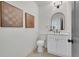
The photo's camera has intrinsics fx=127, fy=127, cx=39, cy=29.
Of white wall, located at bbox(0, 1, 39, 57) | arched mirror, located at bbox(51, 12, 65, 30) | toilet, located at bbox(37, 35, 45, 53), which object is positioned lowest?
toilet, located at bbox(37, 35, 45, 53)

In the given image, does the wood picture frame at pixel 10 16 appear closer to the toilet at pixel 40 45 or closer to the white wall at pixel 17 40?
the white wall at pixel 17 40

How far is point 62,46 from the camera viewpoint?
366 cm

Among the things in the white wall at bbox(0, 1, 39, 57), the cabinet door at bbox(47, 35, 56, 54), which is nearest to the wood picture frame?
the white wall at bbox(0, 1, 39, 57)

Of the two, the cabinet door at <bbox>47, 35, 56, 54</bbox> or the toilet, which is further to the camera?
the toilet

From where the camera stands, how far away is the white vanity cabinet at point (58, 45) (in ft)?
11.7

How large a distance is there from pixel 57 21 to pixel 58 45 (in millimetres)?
1122

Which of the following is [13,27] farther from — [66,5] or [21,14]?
[66,5]

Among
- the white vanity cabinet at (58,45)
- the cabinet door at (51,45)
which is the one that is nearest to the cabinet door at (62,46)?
the white vanity cabinet at (58,45)

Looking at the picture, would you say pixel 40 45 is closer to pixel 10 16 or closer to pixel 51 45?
pixel 51 45

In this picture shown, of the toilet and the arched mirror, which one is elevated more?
the arched mirror

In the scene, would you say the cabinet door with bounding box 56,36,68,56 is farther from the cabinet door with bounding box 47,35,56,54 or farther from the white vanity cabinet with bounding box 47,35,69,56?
the cabinet door with bounding box 47,35,56,54

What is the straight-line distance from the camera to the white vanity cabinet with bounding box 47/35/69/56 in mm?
3578

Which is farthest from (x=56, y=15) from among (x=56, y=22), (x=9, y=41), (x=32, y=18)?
(x=9, y=41)

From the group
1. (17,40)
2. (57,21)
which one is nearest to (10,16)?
(17,40)
